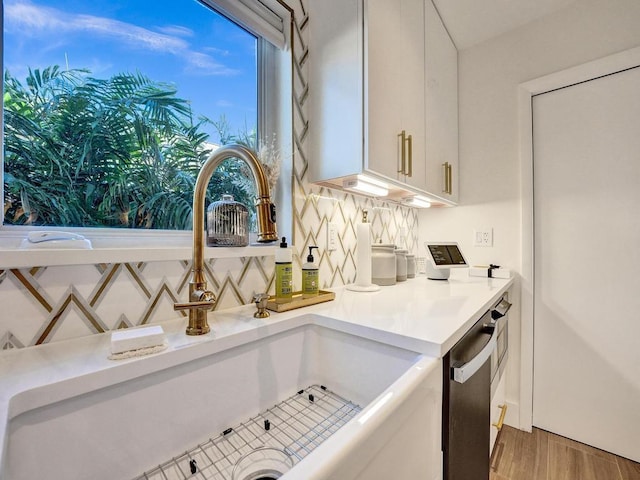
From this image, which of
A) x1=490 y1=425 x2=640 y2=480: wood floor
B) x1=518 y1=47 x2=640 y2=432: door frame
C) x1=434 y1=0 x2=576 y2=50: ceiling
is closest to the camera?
x1=490 y1=425 x2=640 y2=480: wood floor

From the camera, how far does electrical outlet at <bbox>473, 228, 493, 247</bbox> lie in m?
1.94

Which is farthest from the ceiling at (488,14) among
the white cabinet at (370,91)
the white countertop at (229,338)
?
the white countertop at (229,338)

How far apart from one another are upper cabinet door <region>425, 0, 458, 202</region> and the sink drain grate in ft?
3.99

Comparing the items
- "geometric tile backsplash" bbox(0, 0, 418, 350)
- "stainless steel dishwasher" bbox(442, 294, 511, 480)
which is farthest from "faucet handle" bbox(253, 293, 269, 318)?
"stainless steel dishwasher" bbox(442, 294, 511, 480)

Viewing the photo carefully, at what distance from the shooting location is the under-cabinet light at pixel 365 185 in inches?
49.8

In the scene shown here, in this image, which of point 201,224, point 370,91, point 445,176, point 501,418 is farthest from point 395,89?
point 501,418

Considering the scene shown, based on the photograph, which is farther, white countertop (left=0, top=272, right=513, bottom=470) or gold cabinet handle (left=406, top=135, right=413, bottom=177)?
gold cabinet handle (left=406, top=135, right=413, bottom=177)

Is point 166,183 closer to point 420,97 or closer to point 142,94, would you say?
point 142,94

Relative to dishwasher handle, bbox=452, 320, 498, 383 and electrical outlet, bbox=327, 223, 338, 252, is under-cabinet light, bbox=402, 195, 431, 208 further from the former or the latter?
dishwasher handle, bbox=452, 320, 498, 383

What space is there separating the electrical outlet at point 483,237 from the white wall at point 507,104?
0.03 metres

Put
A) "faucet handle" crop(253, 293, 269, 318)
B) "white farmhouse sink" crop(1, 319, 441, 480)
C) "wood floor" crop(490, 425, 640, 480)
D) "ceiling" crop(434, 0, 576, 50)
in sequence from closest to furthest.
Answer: "white farmhouse sink" crop(1, 319, 441, 480), "faucet handle" crop(253, 293, 269, 318), "wood floor" crop(490, 425, 640, 480), "ceiling" crop(434, 0, 576, 50)

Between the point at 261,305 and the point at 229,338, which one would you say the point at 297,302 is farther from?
the point at 229,338

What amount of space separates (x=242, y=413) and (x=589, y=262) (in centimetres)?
199

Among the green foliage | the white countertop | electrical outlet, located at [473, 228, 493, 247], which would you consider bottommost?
the white countertop
